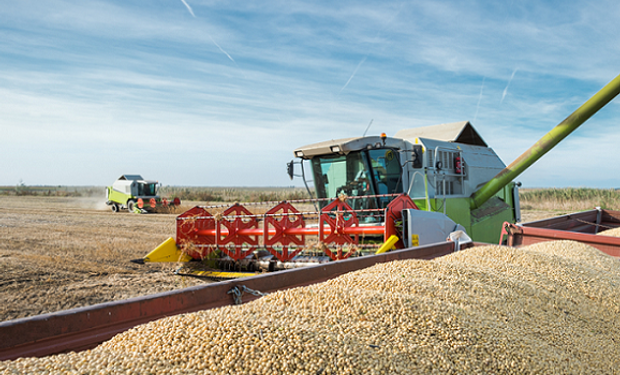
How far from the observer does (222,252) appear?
21.8ft

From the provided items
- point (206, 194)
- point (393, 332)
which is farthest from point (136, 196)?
point (393, 332)

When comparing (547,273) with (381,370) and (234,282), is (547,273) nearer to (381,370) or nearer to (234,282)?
(381,370)

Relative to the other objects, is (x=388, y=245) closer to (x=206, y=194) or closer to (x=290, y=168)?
(x=290, y=168)

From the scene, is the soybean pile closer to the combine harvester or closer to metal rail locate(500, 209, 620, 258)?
the combine harvester

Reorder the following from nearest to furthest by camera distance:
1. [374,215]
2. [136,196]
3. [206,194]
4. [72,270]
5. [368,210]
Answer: [368,210], [374,215], [72,270], [136,196], [206,194]

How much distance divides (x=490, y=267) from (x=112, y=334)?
309cm

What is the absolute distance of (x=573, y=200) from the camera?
23281 millimetres

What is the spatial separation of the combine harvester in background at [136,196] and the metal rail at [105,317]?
65.0 ft

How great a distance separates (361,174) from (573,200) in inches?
852

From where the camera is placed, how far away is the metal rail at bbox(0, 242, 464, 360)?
1812 mm

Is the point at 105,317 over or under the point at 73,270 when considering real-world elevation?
over

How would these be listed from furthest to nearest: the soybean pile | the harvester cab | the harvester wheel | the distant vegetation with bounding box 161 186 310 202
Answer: the distant vegetation with bounding box 161 186 310 202, the harvester wheel, the harvester cab, the soybean pile

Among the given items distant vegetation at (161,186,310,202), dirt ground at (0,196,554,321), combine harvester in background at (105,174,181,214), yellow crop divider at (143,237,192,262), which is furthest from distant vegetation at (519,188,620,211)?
yellow crop divider at (143,237,192,262)

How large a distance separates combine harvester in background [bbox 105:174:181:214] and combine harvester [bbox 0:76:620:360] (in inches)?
607
